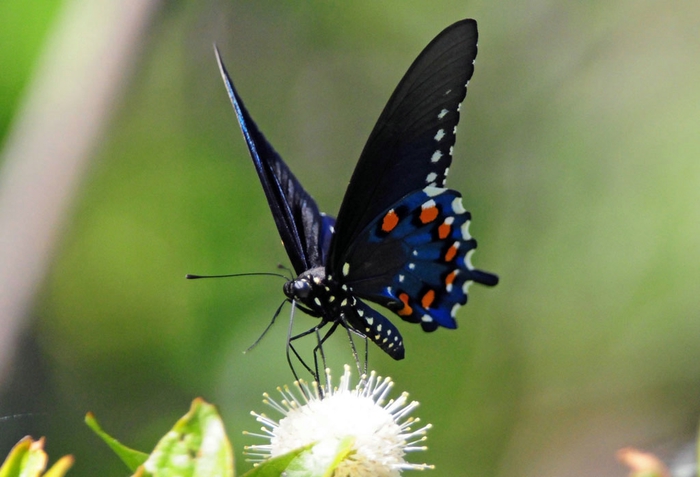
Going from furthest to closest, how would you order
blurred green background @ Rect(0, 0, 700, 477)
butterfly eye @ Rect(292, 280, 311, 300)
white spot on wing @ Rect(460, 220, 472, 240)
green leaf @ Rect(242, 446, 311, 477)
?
blurred green background @ Rect(0, 0, 700, 477), white spot on wing @ Rect(460, 220, 472, 240), butterfly eye @ Rect(292, 280, 311, 300), green leaf @ Rect(242, 446, 311, 477)

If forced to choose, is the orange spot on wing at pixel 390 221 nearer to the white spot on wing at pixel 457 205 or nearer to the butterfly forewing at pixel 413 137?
the butterfly forewing at pixel 413 137

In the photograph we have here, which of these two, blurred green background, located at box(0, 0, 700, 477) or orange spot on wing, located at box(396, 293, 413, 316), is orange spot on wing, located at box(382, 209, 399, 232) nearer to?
orange spot on wing, located at box(396, 293, 413, 316)

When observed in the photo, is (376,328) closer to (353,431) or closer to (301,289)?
(301,289)

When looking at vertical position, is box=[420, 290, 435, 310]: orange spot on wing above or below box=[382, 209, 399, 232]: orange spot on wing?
below

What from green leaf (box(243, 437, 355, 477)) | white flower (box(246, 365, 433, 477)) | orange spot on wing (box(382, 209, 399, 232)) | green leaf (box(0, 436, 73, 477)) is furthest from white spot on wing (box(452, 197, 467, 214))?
green leaf (box(0, 436, 73, 477))

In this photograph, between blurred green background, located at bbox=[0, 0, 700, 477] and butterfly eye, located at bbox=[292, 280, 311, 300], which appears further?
blurred green background, located at bbox=[0, 0, 700, 477]

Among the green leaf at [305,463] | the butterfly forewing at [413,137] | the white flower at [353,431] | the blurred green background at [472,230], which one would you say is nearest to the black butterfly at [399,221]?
the butterfly forewing at [413,137]

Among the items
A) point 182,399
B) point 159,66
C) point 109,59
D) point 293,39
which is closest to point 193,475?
point 109,59
